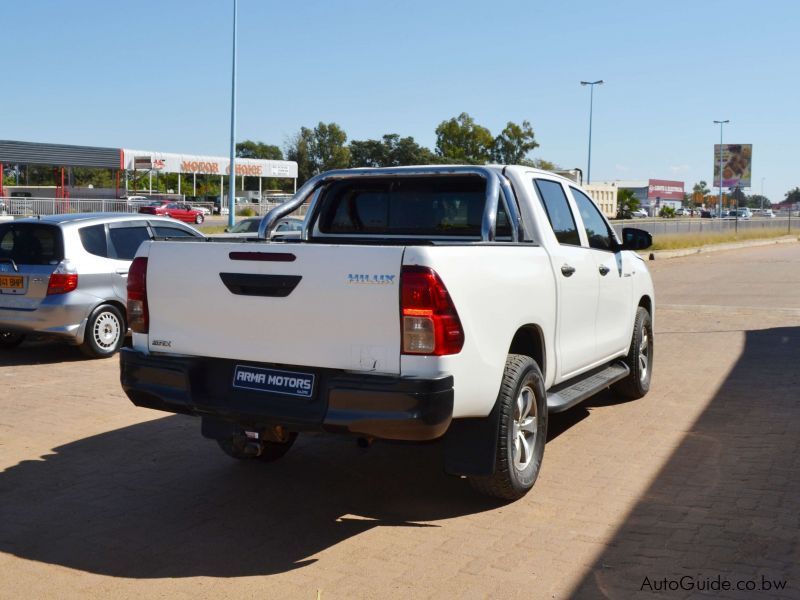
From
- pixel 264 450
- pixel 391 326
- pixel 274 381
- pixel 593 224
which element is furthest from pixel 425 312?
pixel 593 224

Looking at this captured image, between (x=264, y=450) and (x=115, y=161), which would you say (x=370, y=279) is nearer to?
(x=264, y=450)

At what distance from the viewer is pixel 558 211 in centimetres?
663

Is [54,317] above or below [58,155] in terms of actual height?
below

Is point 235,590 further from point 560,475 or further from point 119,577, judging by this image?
point 560,475

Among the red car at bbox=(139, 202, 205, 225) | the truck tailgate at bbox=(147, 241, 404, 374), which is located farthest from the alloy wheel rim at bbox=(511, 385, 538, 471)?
the red car at bbox=(139, 202, 205, 225)

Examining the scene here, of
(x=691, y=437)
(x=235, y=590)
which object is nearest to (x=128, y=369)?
(x=235, y=590)

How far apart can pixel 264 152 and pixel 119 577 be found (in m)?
126

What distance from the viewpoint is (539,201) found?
6.28 metres

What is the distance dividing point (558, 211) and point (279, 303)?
262 centimetres

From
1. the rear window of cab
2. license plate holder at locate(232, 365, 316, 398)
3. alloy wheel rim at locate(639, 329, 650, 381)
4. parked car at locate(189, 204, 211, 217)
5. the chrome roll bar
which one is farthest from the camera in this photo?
parked car at locate(189, 204, 211, 217)

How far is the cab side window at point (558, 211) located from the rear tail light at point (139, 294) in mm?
2718

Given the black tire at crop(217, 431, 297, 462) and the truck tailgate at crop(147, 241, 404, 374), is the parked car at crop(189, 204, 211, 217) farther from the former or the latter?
the truck tailgate at crop(147, 241, 404, 374)

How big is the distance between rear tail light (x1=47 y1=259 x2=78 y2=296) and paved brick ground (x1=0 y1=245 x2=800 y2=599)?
5.78 feet

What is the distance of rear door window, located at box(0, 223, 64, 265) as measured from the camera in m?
10.1
